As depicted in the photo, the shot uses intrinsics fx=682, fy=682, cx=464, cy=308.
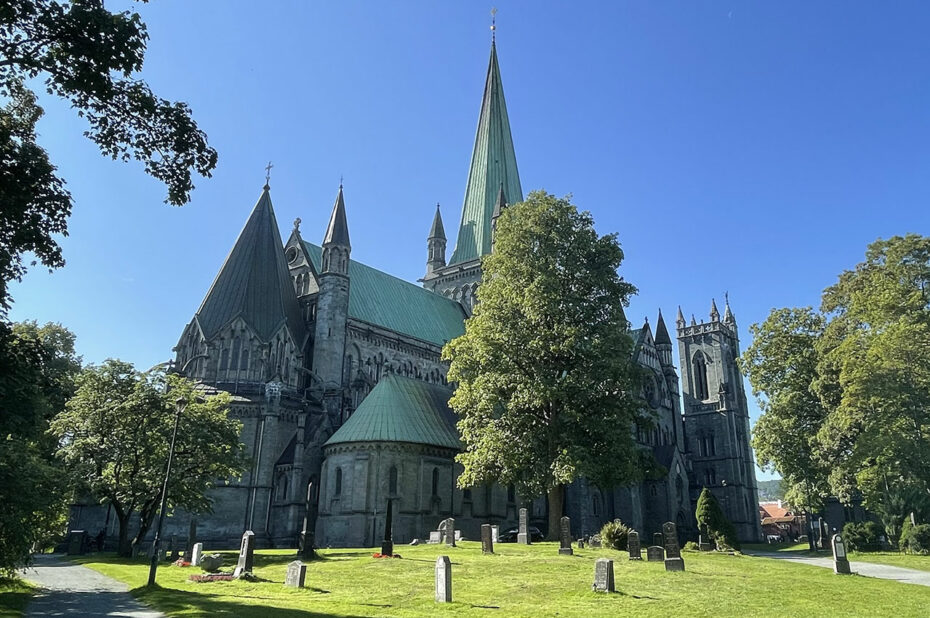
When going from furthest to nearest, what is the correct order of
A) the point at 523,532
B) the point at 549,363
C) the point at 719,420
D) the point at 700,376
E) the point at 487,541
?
1. the point at 700,376
2. the point at 719,420
3. the point at 549,363
4. the point at 523,532
5. the point at 487,541

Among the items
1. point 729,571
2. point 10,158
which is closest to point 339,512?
point 729,571

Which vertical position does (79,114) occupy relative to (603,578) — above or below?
above

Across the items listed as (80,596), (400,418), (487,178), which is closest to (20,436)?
(80,596)

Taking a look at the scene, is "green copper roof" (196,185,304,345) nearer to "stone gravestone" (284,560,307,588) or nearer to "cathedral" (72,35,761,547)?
"cathedral" (72,35,761,547)

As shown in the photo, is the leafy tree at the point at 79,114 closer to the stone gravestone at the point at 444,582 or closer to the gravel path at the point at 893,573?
the stone gravestone at the point at 444,582

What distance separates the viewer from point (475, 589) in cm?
1731

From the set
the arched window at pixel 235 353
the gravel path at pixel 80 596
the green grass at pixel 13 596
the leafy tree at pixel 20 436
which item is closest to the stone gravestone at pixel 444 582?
the gravel path at pixel 80 596

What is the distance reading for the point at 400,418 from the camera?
39125mm

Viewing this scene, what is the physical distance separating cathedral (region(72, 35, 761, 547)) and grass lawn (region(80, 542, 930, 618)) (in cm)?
751

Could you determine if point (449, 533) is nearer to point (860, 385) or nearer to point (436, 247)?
point (860, 385)

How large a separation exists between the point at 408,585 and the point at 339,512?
19772 mm

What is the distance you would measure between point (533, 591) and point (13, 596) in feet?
42.2

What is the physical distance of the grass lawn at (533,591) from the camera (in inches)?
551

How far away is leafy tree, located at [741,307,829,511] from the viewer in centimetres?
3591
